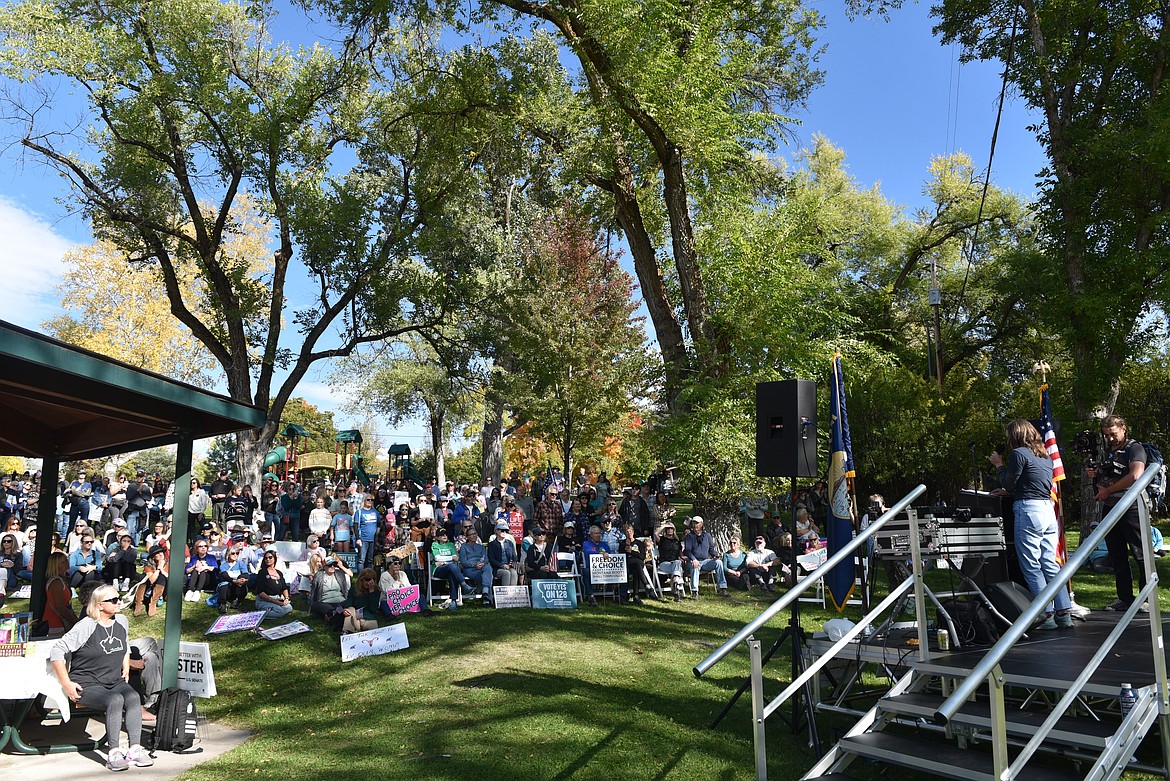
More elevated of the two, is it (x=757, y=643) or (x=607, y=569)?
(x=757, y=643)

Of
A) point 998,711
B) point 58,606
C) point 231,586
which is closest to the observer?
point 998,711

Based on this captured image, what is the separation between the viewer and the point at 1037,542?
6.06 metres

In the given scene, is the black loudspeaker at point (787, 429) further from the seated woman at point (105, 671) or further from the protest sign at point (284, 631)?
the protest sign at point (284, 631)

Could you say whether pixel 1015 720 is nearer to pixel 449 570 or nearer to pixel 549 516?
pixel 449 570

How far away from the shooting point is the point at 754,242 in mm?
15188

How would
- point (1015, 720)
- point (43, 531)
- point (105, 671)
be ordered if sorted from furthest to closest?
point (43, 531) < point (105, 671) < point (1015, 720)

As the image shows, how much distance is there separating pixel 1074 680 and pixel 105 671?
7.38 metres

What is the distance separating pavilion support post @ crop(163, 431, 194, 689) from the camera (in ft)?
23.9

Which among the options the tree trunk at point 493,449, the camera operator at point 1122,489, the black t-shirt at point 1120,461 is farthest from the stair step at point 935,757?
the tree trunk at point 493,449

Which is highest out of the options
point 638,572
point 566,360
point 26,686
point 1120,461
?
point 566,360

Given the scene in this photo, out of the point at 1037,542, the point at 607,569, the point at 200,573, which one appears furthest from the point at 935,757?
the point at 200,573

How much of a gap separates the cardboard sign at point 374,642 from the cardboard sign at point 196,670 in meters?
2.20

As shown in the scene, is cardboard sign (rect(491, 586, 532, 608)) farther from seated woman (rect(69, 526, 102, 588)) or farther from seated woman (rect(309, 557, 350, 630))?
seated woman (rect(69, 526, 102, 588))

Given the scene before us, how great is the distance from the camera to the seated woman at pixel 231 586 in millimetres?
12250
